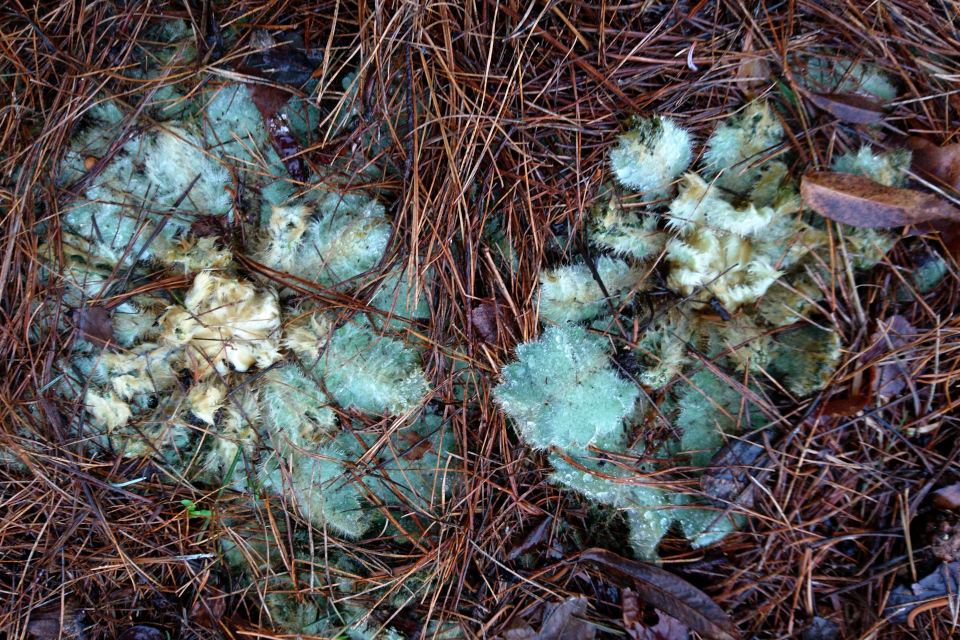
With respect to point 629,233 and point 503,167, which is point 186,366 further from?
point 629,233

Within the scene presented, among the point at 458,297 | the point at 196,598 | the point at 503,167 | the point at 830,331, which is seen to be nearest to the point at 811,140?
the point at 830,331

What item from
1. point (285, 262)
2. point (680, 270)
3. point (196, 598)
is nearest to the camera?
point (680, 270)

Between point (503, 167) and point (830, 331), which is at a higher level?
point (503, 167)

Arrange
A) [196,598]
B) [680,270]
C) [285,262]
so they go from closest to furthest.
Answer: [680,270]
[285,262]
[196,598]

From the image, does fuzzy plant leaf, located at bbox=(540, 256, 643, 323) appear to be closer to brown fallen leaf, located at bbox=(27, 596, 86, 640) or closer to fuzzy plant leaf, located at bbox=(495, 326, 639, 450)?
fuzzy plant leaf, located at bbox=(495, 326, 639, 450)

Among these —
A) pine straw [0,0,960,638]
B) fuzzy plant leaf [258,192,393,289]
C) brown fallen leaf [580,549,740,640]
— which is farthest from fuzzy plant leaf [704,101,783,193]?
brown fallen leaf [580,549,740,640]

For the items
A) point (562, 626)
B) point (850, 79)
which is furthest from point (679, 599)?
point (850, 79)

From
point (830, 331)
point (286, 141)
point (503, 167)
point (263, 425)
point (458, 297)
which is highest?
point (286, 141)
